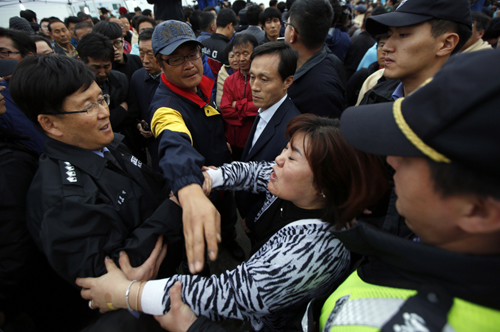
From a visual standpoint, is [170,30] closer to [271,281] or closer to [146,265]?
[146,265]

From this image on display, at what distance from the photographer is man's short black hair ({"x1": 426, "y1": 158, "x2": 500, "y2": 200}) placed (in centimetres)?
59

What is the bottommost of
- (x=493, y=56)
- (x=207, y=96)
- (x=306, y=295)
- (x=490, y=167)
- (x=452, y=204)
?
(x=306, y=295)

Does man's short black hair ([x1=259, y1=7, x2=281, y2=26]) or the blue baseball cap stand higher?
man's short black hair ([x1=259, y1=7, x2=281, y2=26])

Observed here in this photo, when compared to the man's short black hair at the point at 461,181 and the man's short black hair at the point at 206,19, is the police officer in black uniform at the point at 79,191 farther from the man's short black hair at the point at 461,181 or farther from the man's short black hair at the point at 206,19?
the man's short black hair at the point at 206,19

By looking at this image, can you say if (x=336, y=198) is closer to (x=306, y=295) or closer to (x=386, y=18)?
(x=306, y=295)

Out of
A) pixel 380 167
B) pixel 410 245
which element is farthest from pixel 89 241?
pixel 380 167

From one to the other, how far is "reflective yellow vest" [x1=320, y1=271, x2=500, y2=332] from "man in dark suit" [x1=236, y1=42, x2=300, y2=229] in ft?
4.29

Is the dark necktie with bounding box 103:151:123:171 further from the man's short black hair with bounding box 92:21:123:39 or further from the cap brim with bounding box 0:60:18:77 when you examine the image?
the man's short black hair with bounding box 92:21:123:39

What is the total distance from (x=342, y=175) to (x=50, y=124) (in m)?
1.70

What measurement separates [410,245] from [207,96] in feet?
7.20

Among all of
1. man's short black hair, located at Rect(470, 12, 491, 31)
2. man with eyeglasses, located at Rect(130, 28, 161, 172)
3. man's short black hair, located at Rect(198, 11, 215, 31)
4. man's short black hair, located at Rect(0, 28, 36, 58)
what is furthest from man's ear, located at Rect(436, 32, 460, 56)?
man's short black hair, located at Rect(198, 11, 215, 31)

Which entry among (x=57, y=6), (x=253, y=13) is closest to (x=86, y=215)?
(x=253, y=13)

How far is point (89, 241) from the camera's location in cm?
125

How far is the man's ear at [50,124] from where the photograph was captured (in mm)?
1434
